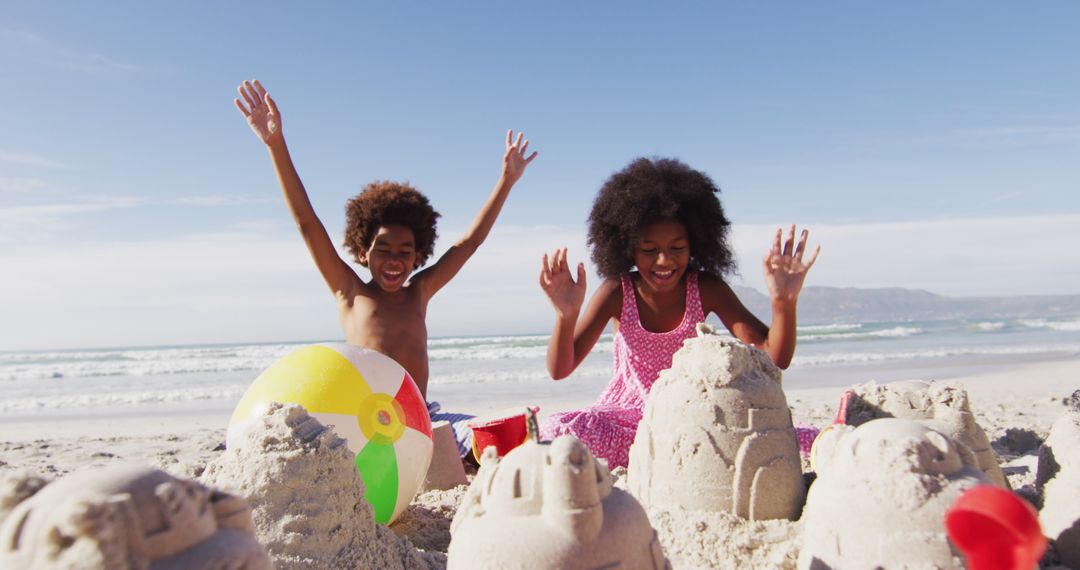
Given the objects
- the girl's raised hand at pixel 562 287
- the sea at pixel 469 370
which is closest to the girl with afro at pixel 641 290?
the girl's raised hand at pixel 562 287

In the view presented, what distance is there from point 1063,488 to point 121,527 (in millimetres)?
3101

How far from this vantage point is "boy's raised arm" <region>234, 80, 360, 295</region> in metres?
5.18

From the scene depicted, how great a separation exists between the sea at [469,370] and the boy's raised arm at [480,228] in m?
6.59

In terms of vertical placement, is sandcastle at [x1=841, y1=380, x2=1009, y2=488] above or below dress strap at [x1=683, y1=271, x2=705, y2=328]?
below

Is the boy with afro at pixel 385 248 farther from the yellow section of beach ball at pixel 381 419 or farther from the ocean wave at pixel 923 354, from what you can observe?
the ocean wave at pixel 923 354

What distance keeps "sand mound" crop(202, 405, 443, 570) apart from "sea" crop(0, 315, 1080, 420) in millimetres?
9520

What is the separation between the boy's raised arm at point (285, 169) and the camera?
5.18 meters

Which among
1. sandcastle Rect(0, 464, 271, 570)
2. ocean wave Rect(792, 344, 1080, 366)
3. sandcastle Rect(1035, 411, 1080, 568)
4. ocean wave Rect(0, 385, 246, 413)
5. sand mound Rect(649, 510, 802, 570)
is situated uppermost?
sandcastle Rect(0, 464, 271, 570)

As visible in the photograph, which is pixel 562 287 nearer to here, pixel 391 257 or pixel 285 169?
pixel 391 257

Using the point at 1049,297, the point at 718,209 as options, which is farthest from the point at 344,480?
the point at 1049,297

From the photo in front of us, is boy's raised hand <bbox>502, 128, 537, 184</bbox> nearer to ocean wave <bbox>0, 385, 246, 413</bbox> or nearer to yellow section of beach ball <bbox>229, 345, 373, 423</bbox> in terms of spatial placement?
yellow section of beach ball <bbox>229, 345, 373, 423</bbox>

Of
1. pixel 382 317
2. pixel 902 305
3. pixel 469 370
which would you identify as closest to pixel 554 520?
pixel 382 317

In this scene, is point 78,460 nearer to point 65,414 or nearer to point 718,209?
point 65,414

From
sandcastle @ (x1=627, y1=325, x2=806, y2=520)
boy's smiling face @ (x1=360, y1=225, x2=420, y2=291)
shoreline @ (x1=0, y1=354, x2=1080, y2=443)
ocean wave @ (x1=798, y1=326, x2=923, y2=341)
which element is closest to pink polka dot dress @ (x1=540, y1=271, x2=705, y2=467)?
boy's smiling face @ (x1=360, y1=225, x2=420, y2=291)
